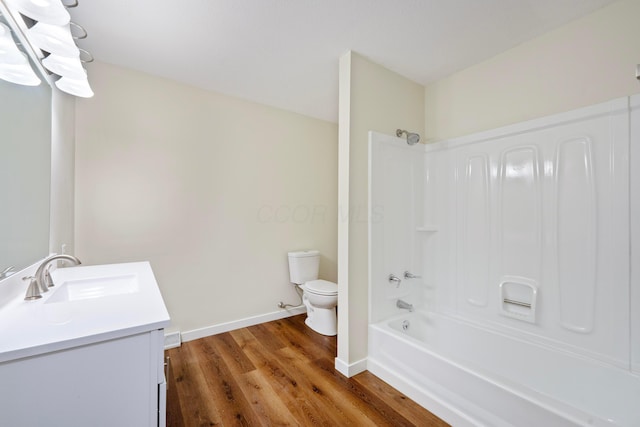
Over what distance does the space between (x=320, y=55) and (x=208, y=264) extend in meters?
2.08

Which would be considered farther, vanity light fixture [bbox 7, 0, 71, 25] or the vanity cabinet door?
vanity light fixture [bbox 7, 0, 71, 25]

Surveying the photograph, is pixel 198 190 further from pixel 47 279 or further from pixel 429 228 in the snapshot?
pixel 429 228

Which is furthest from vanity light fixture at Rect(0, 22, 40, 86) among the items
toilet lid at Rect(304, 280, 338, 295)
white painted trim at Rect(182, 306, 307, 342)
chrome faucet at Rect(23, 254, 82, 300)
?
toilet lid at Rect(304, 280, 338, 295)

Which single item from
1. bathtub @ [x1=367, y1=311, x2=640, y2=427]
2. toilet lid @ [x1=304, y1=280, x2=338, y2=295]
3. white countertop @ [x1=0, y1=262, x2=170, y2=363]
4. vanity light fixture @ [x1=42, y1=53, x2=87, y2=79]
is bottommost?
bathtub @ [x1=367, y1=311, x2=640, y2=427]

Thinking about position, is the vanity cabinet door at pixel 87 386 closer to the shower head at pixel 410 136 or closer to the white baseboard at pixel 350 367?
the white baseboard at pixel 350 367

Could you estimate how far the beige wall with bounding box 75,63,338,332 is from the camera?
2.12 meters

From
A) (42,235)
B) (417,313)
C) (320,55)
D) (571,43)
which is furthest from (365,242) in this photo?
(42,235)

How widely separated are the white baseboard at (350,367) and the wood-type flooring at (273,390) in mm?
36

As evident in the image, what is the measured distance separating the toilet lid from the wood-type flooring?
45cm

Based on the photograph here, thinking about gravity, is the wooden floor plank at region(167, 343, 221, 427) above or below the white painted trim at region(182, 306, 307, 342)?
below

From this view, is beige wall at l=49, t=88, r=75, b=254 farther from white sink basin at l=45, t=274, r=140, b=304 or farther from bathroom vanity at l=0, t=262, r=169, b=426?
bathroom vanity at l=0, t=262, r=169, b=426

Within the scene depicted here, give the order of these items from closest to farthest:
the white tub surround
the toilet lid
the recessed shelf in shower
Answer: the white tub surround < the recessed shelf in shower < the toilet lid

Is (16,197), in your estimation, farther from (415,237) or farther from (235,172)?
(415,237)

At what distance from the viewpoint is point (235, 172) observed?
8.95ft
